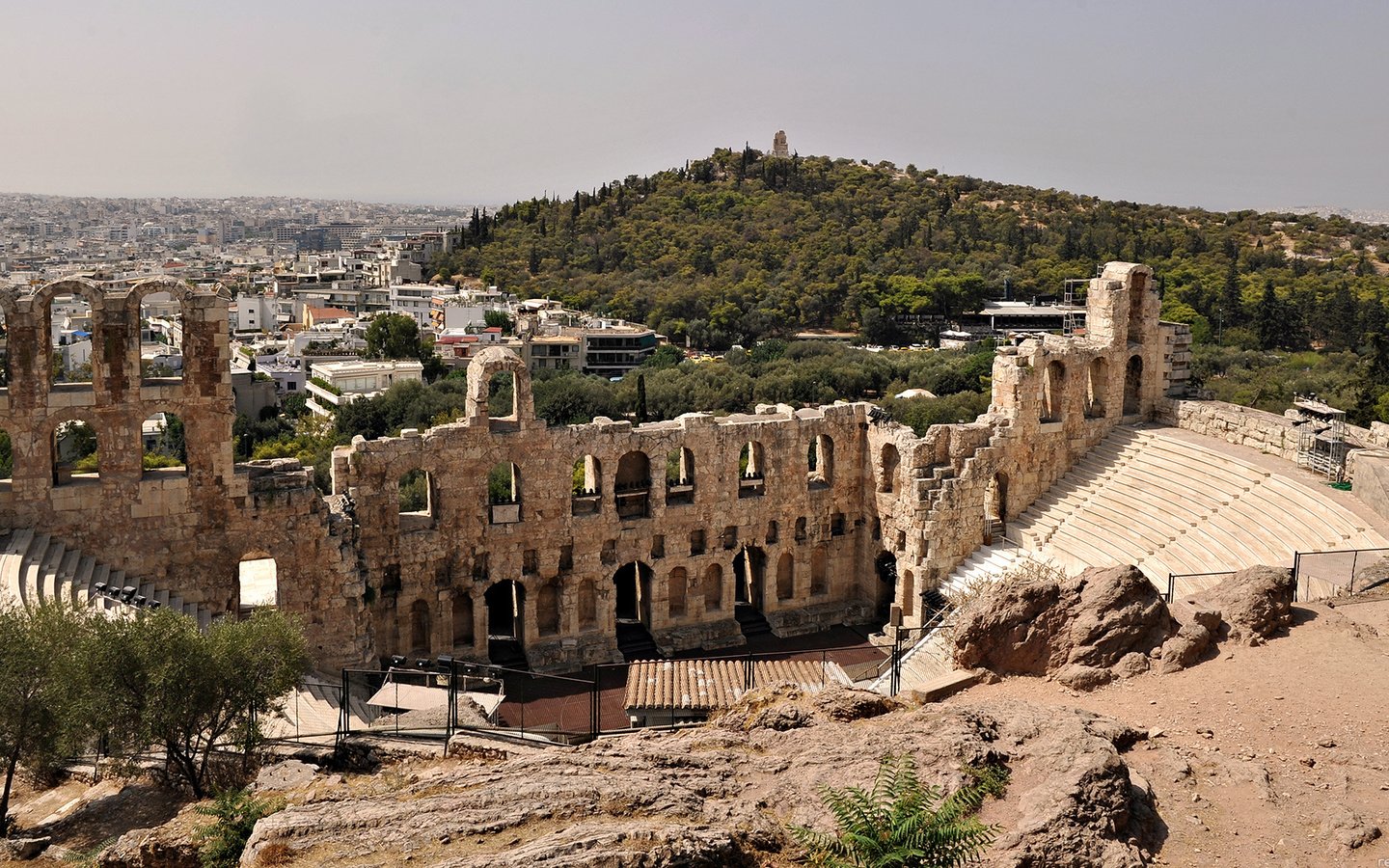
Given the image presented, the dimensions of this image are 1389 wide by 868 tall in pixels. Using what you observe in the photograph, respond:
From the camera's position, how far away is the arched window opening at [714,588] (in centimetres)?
3172

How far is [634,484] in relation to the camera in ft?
101

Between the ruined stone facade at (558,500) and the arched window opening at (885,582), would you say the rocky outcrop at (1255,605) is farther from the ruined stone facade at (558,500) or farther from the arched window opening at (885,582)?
the arched window opening at (885,582)

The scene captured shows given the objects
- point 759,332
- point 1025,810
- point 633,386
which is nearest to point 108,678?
point 1025,810

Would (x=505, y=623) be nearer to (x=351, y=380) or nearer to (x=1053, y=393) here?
(x=1053, y=393)

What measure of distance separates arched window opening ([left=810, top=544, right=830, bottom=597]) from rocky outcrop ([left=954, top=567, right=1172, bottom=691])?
54.9 ft

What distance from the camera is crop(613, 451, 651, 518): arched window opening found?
30.4 metres

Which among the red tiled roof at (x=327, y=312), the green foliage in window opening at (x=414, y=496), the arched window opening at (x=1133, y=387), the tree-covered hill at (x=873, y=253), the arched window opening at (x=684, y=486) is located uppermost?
the tree-covered hill at (x=873, y=253)

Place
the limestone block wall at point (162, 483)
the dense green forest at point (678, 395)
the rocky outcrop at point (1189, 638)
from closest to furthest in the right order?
the rocky outcrop at point (1189, 638)
the limestone block wall at point (162, 483)
the dense green forest at point (678, 395)

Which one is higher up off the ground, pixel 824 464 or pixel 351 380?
pixel 824 464

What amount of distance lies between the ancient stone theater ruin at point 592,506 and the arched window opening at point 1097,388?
3.4 inches

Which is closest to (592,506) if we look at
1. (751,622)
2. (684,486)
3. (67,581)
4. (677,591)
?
(684,486)

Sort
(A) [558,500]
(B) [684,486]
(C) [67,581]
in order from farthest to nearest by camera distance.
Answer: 1. (B) [684,486]
2. (A) [558,500]
3. (C) [67,581]

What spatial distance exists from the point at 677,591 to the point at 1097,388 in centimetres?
1378

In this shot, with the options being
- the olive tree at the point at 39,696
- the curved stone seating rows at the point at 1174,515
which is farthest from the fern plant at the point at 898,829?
the curved stone seating rows at the point at 1174,515
